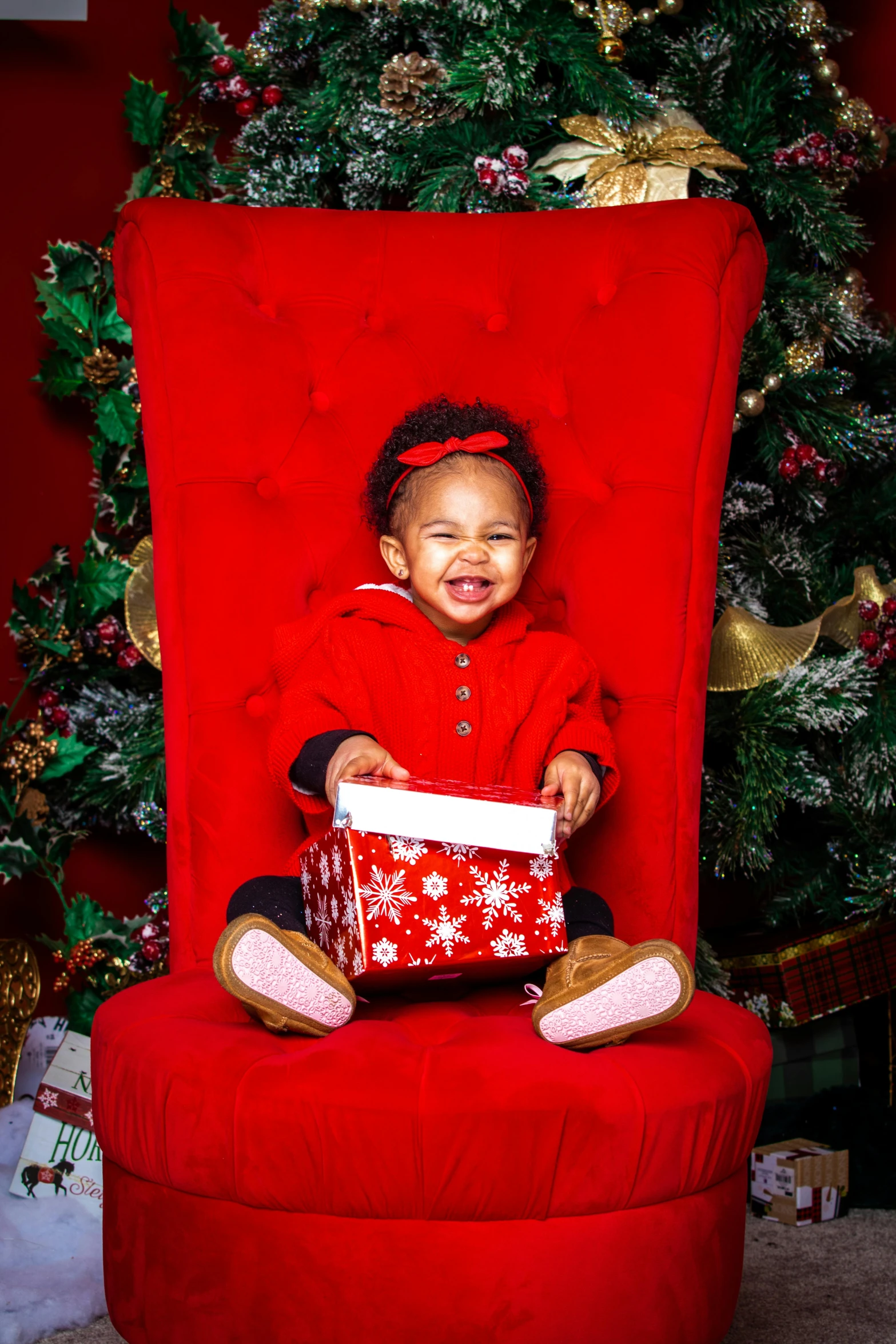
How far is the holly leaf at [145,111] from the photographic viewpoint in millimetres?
2123

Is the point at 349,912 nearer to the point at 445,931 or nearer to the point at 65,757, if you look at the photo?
the point at 445,931

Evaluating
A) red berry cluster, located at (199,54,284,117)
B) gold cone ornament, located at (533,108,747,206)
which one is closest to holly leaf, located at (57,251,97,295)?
red berry cluster, located at (199,54,284,117)

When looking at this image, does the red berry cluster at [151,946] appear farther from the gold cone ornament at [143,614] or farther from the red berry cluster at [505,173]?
the red berry cluster at [505,173]

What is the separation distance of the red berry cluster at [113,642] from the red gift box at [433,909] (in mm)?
997

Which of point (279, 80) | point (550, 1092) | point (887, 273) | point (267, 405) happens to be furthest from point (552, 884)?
point (887, 273)

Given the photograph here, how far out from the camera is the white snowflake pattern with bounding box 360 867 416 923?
41.4 inches

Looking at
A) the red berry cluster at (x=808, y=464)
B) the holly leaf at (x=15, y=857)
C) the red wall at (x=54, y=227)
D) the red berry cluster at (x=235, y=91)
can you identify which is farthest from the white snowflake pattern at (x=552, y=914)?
the red berry cluster at (x=235, y=91)

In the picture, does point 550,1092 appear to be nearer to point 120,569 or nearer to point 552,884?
point 552,884

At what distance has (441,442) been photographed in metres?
1.45

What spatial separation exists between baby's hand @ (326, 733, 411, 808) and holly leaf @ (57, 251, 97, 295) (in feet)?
4.23

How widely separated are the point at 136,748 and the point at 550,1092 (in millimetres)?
1245

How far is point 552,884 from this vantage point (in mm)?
1124

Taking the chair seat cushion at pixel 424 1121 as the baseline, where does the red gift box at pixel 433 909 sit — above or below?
above

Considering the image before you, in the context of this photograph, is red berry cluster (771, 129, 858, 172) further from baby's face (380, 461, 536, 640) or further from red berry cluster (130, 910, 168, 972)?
red berry cluster (130, 910, 168, 972)
